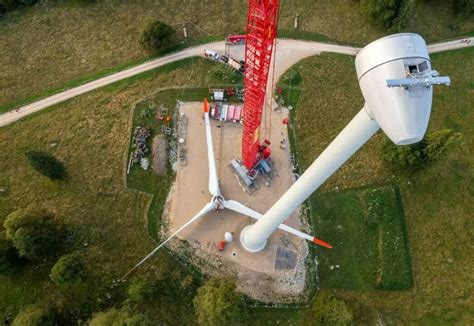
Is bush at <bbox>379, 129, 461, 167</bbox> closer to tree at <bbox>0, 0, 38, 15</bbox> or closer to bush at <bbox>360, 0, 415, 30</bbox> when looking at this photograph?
bush at <bbox>360, 0, 415, 30</bbox>

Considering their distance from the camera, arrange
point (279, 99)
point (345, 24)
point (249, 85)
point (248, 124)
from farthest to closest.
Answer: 1. point (345, 24)
2. point (279, 99)
3. point (248, 124)
4. point (249, 85)

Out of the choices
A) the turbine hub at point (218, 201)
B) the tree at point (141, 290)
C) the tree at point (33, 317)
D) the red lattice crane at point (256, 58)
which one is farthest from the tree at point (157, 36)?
the tree at point (33, 317)

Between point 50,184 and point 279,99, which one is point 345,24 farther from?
point 50,184

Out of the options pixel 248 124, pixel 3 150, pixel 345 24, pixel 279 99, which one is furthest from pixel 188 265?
pixel 345 24

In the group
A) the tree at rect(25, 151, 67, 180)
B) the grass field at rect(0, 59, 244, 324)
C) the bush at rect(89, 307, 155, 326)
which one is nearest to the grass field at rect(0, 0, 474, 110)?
the grass field at rect(0, 59, 244, 324)

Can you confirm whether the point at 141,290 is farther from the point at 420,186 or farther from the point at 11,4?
the point at 11,4

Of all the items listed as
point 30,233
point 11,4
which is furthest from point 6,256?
point 11,4
